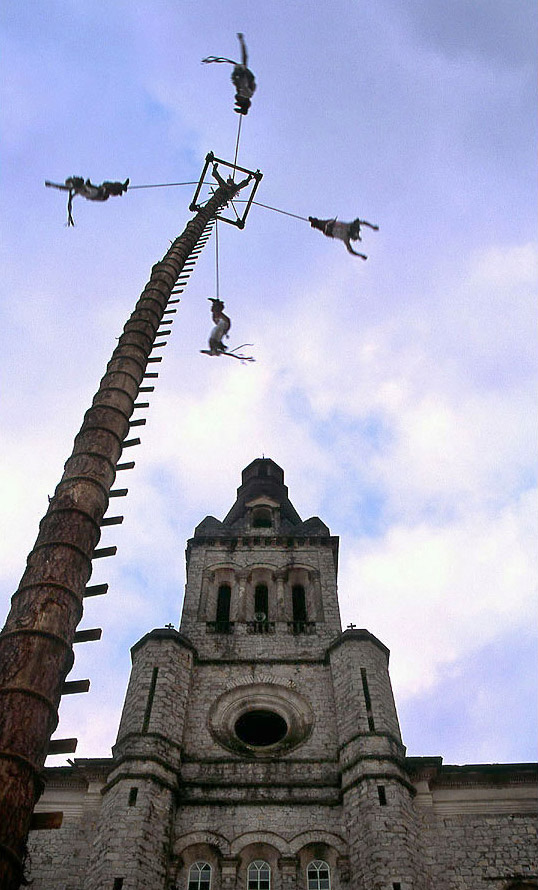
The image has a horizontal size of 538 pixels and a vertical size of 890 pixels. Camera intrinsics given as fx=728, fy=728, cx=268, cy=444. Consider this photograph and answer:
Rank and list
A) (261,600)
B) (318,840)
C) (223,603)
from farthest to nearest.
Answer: (261,600) → (223,603) → (318,840)

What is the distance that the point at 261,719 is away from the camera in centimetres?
2044

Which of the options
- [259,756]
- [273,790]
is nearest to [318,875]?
[273,790]

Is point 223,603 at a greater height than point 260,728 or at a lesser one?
greater

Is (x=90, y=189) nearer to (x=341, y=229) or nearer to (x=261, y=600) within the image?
(x=341, y=229)

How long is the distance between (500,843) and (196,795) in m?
6.91

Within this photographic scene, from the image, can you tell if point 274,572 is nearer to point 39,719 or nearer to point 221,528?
point 221,528

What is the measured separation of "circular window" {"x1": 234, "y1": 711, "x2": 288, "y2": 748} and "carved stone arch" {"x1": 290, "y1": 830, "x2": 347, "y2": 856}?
3582 mm

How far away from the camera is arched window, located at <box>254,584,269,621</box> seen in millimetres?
24875

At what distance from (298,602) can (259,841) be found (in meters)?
10.1

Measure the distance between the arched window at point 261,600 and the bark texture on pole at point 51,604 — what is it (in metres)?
16.2

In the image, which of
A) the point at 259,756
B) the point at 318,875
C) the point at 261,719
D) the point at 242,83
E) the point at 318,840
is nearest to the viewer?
the point at 242,83

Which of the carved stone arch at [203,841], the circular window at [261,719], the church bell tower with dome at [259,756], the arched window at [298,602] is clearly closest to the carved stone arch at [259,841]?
the church bell tower with dome at [259,756]

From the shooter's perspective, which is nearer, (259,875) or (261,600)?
(259,875)

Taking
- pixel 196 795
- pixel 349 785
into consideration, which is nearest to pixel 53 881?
pixel 196 795
